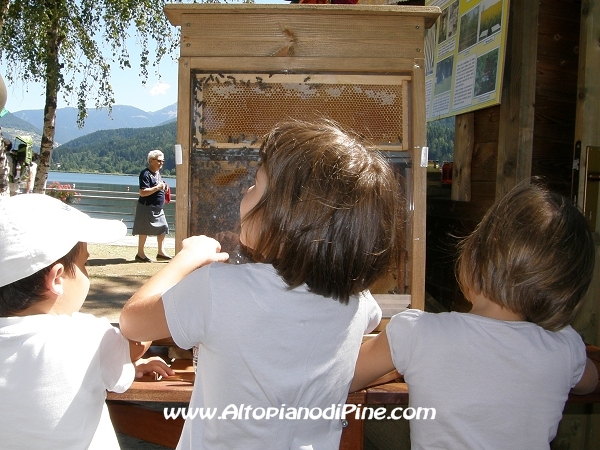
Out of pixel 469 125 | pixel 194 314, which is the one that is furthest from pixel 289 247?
pixel 469 125

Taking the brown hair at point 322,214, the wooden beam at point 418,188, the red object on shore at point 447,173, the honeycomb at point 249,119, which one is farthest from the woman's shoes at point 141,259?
the brown hair at point 322,214

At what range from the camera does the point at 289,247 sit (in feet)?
3.79

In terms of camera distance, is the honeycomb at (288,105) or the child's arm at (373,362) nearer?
the child's arm at (373,362)

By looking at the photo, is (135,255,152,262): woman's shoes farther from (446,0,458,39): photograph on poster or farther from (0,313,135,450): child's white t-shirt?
(0,313,135,450): child's white t-shirt

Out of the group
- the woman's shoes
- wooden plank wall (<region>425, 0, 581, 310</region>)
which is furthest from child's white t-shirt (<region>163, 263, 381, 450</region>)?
the woman's shoes

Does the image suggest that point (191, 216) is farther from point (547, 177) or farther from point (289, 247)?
point (547, 177)

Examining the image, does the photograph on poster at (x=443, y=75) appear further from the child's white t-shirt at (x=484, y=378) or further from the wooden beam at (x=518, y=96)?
the child's white t-shirt at (x=484, y=378)

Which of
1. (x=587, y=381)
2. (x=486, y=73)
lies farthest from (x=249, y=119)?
(x=486, y=73)

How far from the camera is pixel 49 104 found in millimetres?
9492

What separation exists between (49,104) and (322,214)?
9647 millimetres

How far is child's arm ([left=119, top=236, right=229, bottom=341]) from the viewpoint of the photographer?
46.4 inches

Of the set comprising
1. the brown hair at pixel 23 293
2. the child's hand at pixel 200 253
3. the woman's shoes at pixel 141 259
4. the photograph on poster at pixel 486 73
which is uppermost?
the photograph on poster at pixel 486 73

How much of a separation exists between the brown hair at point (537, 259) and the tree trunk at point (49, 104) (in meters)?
9.28

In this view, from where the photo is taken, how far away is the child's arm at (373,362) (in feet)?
4.44
